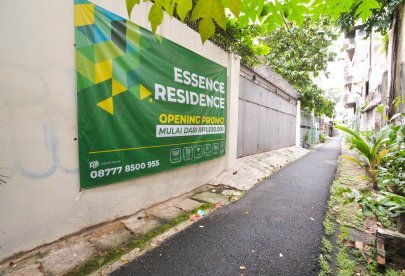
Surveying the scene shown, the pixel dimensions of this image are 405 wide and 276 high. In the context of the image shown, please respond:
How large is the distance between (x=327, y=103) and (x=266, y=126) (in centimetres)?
862

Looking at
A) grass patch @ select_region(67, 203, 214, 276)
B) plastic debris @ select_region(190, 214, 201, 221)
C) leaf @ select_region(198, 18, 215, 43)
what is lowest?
grass patch @ select_region(67, 203, 214, 276)

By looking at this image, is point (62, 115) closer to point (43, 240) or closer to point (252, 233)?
point (43, 240)

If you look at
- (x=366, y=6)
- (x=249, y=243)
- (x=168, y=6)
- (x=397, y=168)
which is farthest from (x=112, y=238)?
(x=397, y=168)

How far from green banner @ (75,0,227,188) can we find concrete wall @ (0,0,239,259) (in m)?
0.14

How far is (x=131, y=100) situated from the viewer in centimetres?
330

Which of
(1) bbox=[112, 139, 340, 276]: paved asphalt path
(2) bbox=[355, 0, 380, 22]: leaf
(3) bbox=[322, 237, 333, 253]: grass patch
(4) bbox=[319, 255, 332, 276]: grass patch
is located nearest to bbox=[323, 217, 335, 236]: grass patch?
(1) bbox=[112, 139, 340, 276]: paved asphalt path

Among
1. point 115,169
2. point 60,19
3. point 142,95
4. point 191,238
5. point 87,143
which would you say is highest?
point 60,19

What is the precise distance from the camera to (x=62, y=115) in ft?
8.62

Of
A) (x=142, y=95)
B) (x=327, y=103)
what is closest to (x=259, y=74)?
(x=142, y=95)

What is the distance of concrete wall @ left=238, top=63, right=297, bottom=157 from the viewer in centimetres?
757

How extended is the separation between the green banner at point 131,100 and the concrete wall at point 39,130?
5.7 inches

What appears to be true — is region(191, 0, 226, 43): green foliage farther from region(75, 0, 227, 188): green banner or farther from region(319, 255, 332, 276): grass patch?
region(319, 255, 332, 276): grass patch

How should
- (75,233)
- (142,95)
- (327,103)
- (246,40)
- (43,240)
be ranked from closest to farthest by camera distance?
(43,240)
(75,233)
(142,95)
(246,40)
(327,103)

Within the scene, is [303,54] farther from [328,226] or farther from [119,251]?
[119,251]
